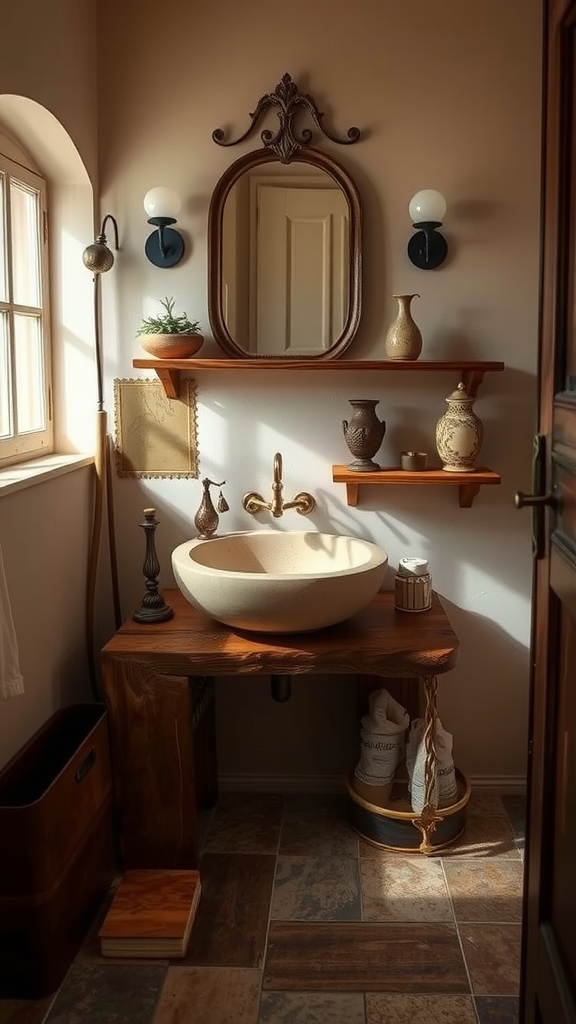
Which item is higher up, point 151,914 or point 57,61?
point 57,61

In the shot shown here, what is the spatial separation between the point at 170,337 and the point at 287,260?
1.27 feet

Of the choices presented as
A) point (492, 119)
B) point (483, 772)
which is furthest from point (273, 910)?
point (492, 119)

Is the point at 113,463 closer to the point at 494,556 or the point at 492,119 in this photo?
the point at 494,556

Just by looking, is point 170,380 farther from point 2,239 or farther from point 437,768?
point 437,768

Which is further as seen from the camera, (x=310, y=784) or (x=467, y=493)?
(x=310, y=784)

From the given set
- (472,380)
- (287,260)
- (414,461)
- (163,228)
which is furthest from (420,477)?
(163,228)

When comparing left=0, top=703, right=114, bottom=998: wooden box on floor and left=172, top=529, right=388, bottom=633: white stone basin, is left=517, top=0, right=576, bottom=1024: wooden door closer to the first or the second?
left=172, top=529, right=388, bottom=633: white stone basin

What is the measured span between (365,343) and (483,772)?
1327mm

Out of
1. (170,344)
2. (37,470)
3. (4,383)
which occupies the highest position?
(170,344)

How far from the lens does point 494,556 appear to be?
2494 mm

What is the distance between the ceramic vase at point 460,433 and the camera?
7.50 ft

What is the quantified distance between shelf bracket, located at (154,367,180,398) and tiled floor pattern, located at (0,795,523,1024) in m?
1.22

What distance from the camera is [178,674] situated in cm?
205

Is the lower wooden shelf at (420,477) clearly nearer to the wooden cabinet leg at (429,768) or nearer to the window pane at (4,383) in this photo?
the wooden cabinet leg at (429,768)
